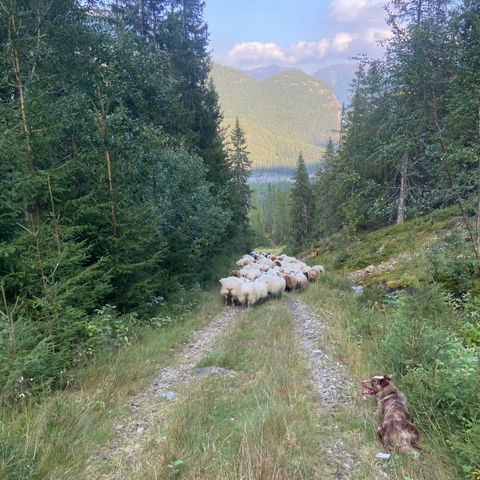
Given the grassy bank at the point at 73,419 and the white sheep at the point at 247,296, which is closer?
the grassy bank at the point at 73,419

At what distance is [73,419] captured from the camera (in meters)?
4.45

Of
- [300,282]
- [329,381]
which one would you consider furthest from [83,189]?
[300,282]

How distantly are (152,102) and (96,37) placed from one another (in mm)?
3174

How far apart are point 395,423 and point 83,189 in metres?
8.44

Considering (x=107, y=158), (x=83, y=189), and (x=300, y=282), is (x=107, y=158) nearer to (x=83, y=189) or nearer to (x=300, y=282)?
(x=83, y=189)

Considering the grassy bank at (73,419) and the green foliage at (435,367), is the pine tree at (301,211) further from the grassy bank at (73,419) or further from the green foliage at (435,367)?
the grassy bank at (73,419)

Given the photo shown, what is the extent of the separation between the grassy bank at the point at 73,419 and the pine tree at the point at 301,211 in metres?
47.2

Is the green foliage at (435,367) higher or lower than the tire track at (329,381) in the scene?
higher

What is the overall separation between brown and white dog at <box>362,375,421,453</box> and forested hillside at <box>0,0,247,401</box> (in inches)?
175

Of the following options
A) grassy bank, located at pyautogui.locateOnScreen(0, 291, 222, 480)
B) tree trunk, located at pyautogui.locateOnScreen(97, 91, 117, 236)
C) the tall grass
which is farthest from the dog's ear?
tree trunk, located at pyautogui.locateOnScreen(97, 91, 117, 236)

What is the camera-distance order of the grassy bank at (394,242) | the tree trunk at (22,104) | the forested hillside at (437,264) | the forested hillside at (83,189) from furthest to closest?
the grassy bank at (394,242), the tree trunk at (22,104), the forested hillside at (83,189), the forested hillside at (437,264)

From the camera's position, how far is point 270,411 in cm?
448

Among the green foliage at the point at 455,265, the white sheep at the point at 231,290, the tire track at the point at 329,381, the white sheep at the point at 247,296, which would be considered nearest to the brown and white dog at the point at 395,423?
the tire track at the point at 329,381

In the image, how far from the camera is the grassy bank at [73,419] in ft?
11.6
